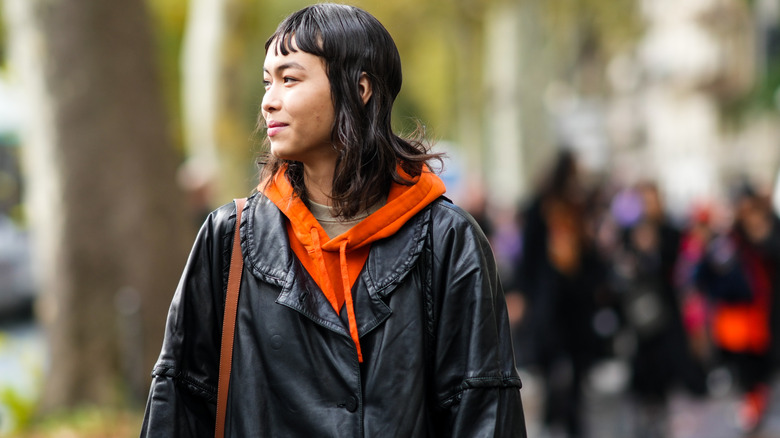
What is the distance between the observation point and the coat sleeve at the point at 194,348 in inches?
101

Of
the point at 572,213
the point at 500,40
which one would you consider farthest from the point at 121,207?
the point at 500,40

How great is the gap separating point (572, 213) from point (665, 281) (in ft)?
3.15

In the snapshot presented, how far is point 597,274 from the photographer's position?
8.89 meters

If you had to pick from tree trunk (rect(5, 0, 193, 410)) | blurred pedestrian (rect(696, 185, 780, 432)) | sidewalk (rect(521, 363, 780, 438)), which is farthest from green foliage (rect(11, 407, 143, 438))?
blurred pedestrian (rect(696, 185, 780, 432))

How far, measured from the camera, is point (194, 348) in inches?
104

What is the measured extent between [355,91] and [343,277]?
0.42m

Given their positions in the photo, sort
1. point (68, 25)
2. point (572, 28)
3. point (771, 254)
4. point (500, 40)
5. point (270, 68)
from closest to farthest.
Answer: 1. point (270, 68)
2. point (68, 25)
3. point (771, 254)
4. point (500, 40)
5. point (572, 28)

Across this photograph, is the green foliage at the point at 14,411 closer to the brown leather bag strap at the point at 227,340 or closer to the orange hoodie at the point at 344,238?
the brown leather bag strap at the point at 227,340

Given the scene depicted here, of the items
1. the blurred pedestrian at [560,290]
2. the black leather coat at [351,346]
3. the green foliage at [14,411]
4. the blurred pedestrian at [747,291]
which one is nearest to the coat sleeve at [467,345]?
the black leather coat at [351,346]

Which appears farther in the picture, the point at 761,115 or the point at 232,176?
the point at 761,115

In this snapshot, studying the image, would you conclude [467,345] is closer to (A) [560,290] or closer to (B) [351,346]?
(B) [351,346]

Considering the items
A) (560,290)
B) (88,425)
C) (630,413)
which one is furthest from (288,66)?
(630,413)

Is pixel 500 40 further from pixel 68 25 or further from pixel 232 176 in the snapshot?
pixel 68 25

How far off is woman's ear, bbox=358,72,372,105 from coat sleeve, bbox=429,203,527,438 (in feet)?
1.04
